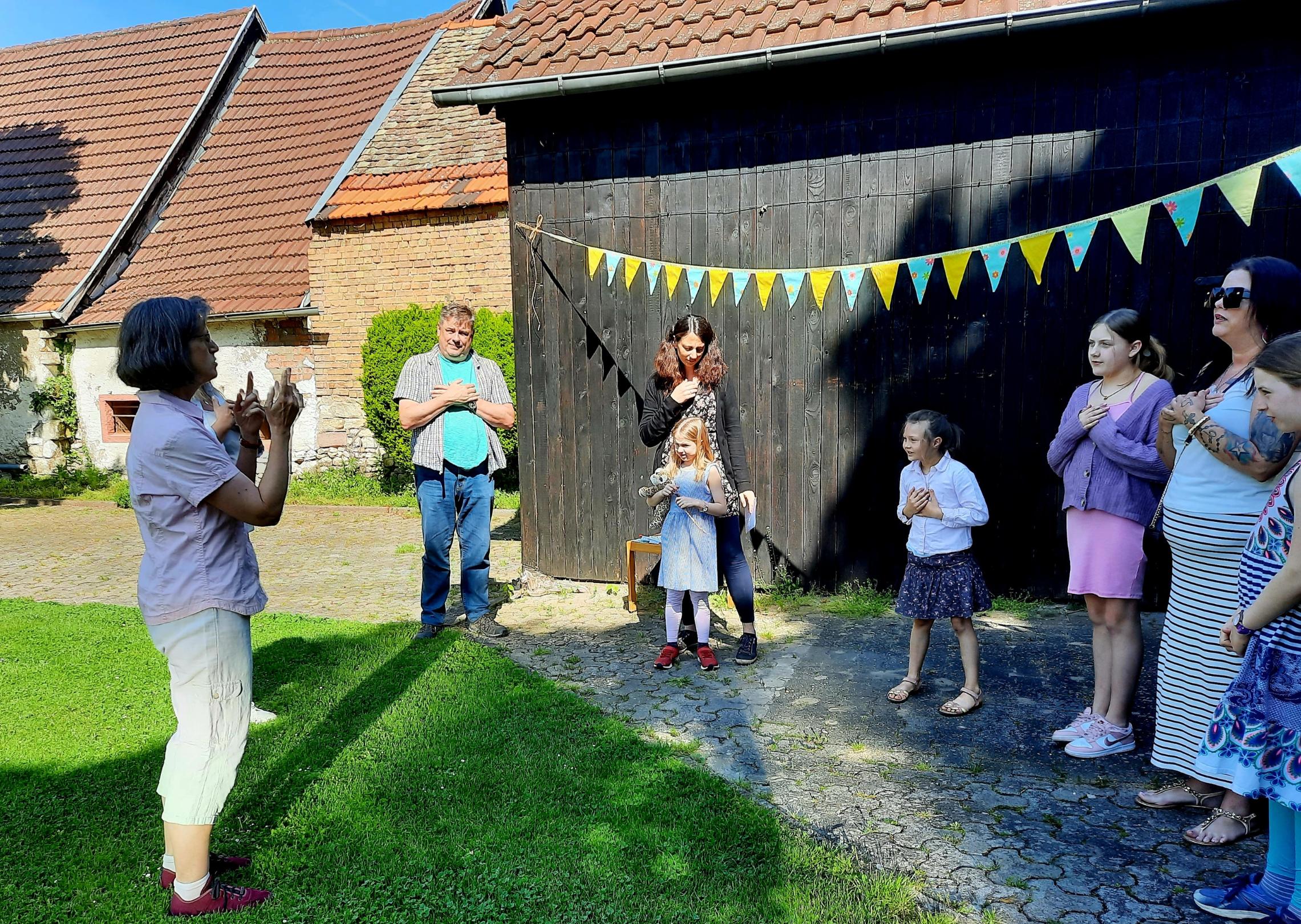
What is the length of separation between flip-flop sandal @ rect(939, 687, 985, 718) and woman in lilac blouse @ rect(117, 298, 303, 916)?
10.2 feet

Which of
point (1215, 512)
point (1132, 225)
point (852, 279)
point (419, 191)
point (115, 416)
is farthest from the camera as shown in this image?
A: point (115, 416)

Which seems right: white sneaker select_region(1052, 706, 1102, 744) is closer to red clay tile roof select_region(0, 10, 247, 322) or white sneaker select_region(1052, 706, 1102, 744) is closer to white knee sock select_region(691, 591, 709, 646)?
white knee sock select_region(691, 591, 709, 646)

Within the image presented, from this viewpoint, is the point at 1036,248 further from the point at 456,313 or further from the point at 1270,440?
the point at 456,313

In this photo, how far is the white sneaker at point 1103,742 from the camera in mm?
3867

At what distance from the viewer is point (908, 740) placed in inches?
164

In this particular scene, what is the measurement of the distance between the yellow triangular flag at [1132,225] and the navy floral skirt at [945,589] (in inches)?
78.4

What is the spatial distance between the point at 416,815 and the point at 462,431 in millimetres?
2580

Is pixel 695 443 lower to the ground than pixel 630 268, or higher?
lower

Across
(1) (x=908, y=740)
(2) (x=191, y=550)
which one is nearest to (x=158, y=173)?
(2) (x=191, y=550)

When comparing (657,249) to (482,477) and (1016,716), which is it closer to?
(482,477)

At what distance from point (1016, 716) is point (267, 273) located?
11942 millimetres

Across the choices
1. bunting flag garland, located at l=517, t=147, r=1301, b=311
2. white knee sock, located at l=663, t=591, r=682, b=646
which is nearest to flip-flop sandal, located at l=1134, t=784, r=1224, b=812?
white knee sock, located at l=663, t=591, r=682, b=646

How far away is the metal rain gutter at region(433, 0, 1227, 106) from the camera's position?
17.0 ft

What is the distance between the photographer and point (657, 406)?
5234 mm
